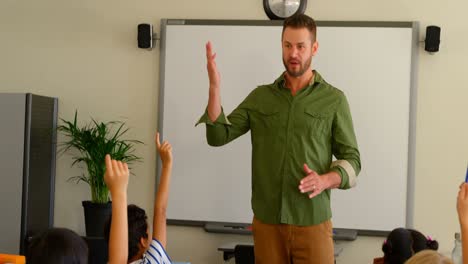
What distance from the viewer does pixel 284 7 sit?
4.56 meters

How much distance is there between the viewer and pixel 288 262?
282cm

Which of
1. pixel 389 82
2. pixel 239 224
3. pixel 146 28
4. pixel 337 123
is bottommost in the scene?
pixel 239 224

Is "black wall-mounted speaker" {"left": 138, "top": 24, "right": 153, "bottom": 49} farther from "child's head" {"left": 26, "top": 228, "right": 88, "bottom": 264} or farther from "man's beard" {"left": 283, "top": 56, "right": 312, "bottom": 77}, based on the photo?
"child's head" {"left": 26, "top": 228, "right": 88, "bottom": 264}

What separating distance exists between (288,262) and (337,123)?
59 centimetres

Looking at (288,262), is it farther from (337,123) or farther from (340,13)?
(340,13)

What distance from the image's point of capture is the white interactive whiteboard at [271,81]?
4.47 m

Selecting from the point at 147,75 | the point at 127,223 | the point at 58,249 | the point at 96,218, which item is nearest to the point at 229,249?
the point at 96,218

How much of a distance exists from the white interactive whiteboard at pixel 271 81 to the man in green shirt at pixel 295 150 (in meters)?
1.70

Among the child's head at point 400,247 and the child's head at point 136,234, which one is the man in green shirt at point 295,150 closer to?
the child's head at point 400,247

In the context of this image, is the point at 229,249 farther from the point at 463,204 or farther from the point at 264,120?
the point at 463,204

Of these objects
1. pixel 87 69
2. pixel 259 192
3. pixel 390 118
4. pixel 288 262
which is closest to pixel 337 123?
pixel 259 192

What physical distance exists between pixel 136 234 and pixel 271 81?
218 centimetres

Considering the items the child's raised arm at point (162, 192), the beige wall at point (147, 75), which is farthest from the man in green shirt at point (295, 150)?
the beige wall at point (147, 75)

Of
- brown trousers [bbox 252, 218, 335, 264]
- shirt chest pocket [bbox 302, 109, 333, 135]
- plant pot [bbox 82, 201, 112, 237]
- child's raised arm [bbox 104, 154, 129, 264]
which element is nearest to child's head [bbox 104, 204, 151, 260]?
child's raised arm [bbox 104, 154, 129, 264]
